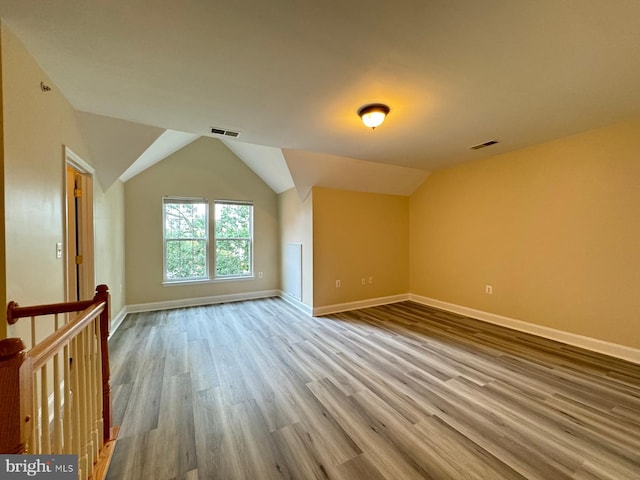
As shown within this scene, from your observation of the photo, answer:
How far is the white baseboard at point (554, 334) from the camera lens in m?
2.62

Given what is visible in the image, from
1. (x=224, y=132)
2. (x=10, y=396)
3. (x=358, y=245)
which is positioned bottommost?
(x=10, y=396)

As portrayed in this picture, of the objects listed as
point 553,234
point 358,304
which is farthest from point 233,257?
point 553,234

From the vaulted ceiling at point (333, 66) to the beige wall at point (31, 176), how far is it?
20 centimetres

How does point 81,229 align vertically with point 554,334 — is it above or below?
above

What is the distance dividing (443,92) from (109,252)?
171 inches

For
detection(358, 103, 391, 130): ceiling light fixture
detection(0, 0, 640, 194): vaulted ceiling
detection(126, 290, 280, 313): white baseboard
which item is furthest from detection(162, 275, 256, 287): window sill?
detection(358, 103, 391, 130): ceiling light fixture

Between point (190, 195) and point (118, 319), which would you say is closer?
point (118, 319)

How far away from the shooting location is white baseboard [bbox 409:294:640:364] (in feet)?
8.58

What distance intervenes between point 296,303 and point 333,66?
3.84 meters

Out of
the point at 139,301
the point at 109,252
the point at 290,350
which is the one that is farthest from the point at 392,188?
the point at 139,301

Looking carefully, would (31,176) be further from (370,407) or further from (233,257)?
(233,257)

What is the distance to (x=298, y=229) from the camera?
15.2 feet

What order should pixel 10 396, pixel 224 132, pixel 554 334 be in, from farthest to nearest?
1. pixel 554 334
2. pixel 224 132
3. pixel 10 396

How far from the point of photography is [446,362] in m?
2.57
